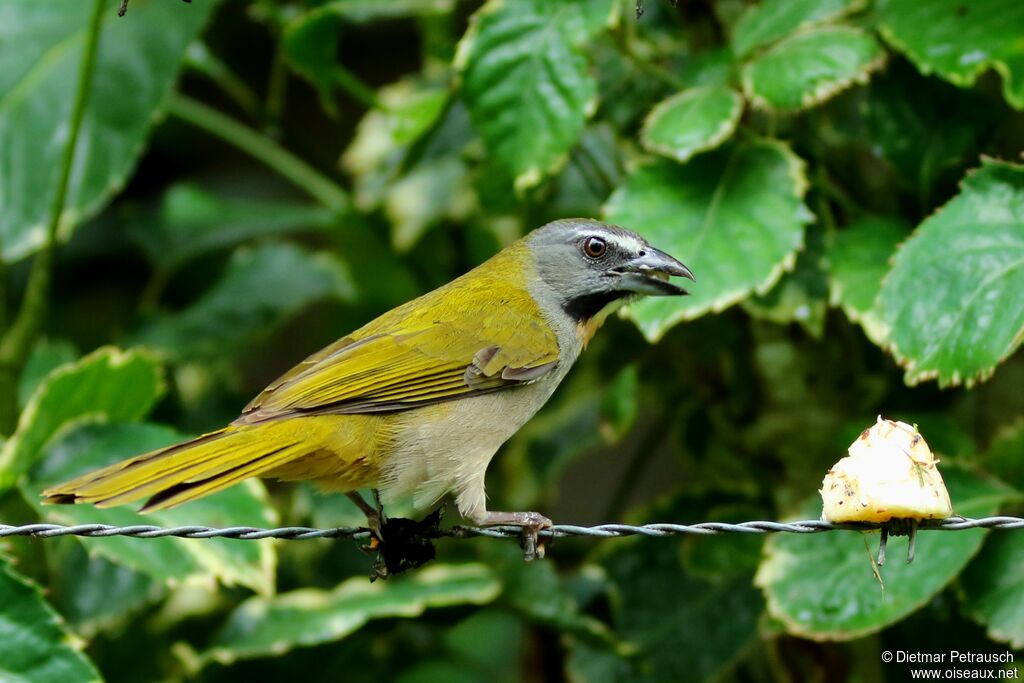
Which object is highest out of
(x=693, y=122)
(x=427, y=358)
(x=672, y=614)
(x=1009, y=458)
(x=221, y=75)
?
(x=221, y=75)

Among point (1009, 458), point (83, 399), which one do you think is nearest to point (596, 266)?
point (1009, 458)

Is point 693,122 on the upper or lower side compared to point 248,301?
upper

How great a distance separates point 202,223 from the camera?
4.85 metres

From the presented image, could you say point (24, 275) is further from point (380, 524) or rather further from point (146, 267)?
point (380, 524)

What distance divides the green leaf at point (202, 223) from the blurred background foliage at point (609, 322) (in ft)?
0.06

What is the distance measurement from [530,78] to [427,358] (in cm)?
86

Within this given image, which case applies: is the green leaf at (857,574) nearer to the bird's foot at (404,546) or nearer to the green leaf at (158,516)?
the bird's foot at (404,546)

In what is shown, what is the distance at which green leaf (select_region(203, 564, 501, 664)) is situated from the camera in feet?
11.0

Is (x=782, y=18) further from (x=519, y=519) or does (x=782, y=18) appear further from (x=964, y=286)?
(x=519, y=519)

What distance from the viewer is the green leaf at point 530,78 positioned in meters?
3.26

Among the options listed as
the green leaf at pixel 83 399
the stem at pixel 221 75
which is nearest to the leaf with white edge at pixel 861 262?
the green leaf at pixel 83 399

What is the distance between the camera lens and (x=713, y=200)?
3299mm

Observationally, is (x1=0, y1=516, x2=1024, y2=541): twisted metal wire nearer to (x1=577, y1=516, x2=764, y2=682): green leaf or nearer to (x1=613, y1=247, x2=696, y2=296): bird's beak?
(x1=613, y1=247, x2=696, y2=296): bird's beak

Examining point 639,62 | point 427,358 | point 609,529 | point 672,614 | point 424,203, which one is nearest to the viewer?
point 609,529
